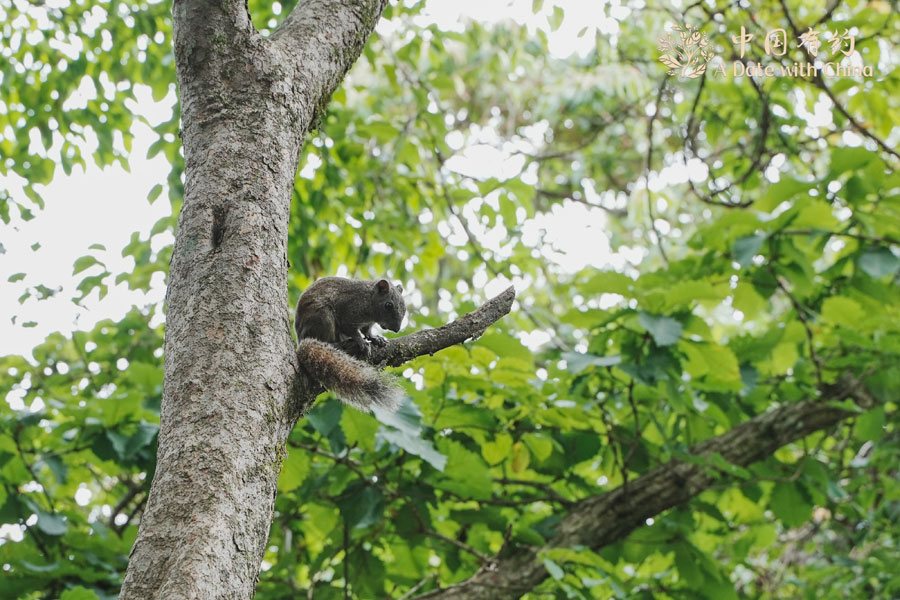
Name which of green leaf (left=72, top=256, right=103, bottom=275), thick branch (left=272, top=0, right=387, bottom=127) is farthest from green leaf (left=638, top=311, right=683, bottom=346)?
green leaf (left=72, top=256, right=103, bottom=275)

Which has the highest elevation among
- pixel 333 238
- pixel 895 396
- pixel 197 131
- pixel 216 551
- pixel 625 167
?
pixel 625 167

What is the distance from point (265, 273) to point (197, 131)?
392 millimetres

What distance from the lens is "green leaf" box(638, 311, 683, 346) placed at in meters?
2.66

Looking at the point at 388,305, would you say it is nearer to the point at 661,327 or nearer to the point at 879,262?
the point at 661,327

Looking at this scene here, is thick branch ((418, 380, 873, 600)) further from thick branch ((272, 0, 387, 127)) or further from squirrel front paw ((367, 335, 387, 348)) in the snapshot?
thick branch ((272, 0, 387, 127))

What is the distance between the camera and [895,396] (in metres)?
3.49

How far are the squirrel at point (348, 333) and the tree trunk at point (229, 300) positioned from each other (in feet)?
0.29

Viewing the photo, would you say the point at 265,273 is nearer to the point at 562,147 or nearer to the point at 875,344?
the point at 875,344

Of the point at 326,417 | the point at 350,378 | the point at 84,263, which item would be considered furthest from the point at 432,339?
the point at 84,263

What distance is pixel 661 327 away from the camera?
2.73 m

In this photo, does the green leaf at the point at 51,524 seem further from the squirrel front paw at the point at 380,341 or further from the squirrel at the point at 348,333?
the squirrel front paw at the point at 380,341

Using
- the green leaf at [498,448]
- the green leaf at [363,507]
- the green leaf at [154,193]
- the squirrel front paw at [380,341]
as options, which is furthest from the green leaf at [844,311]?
the green leaf at [154,193]

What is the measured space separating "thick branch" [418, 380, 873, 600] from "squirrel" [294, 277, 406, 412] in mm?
1118

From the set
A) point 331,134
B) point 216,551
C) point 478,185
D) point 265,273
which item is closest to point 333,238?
point 331,134
